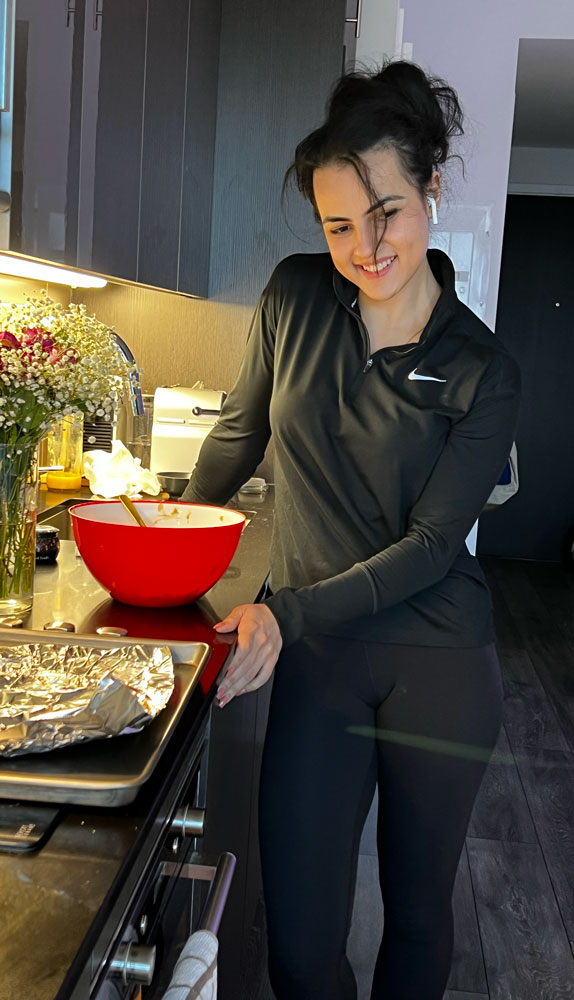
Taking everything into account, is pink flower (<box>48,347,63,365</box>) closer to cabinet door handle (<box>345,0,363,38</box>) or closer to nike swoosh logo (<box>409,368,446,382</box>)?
nike swoosh logo (<box>409,368,446,382</box>)

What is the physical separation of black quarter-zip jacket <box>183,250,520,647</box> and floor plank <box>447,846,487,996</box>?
967mm

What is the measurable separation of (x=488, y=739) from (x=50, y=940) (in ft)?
3.06

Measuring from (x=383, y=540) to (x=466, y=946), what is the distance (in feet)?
3.96

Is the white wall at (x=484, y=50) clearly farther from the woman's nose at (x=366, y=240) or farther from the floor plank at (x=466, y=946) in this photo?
the woman's nose at (x=366, y=240)

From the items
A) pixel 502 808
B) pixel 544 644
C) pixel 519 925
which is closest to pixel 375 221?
pixel 519 925

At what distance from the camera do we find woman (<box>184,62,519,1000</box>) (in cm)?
135

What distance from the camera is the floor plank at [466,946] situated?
2.01 meters

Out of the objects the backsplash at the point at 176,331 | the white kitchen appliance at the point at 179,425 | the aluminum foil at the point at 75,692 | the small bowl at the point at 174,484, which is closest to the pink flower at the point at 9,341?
the aluminum foil at the point at 75,692

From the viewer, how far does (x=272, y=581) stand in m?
1.57

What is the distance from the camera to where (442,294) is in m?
1.43

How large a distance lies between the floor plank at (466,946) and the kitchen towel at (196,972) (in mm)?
1357

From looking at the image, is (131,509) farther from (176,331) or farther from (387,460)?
(176,331)

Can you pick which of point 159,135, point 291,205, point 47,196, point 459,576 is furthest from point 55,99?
point 291,205

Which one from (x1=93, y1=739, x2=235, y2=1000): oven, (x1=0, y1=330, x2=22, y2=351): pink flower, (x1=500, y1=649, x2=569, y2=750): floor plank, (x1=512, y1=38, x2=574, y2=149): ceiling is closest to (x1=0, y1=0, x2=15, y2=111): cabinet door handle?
(x1=0, y1=330, x2=22, y2=351): pink flower
